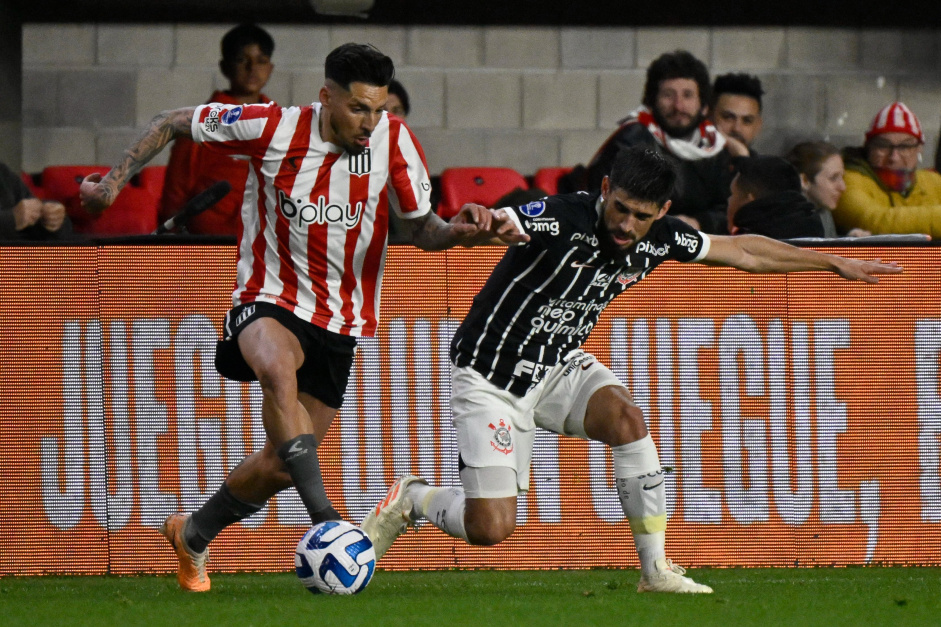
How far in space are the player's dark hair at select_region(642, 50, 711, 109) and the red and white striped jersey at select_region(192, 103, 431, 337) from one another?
2.92 metres

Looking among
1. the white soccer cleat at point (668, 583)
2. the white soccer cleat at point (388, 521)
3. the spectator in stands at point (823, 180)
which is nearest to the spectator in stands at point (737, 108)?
the spectator in stands at point (823, 180)

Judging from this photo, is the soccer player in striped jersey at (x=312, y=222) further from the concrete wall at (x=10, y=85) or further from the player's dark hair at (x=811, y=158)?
the concrete wall at (x=10, y=85)

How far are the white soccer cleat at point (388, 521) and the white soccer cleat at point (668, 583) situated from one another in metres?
1.10

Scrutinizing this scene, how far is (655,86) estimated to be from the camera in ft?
26.3

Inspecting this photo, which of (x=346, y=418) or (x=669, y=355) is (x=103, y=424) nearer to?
(x=346, y=418)

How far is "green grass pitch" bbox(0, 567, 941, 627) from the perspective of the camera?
4.59 m

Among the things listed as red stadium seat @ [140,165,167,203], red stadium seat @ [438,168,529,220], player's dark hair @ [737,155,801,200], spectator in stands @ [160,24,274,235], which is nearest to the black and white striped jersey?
player's dark hair @ [737,155,801,200]

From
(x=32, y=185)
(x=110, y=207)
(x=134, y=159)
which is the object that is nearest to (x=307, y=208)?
(x=134, y=159)

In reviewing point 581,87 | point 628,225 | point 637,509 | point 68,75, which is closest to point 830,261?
point 628,225

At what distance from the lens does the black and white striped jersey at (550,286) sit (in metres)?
5.37

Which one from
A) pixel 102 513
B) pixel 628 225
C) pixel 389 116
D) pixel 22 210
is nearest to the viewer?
pixel 628 225

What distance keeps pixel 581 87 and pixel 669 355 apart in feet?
19.1

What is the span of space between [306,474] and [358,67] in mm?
1533

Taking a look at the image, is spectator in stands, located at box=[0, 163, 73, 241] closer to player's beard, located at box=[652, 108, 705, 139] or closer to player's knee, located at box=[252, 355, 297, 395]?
player's knee, located at box=[252, 355, 297, 395]
